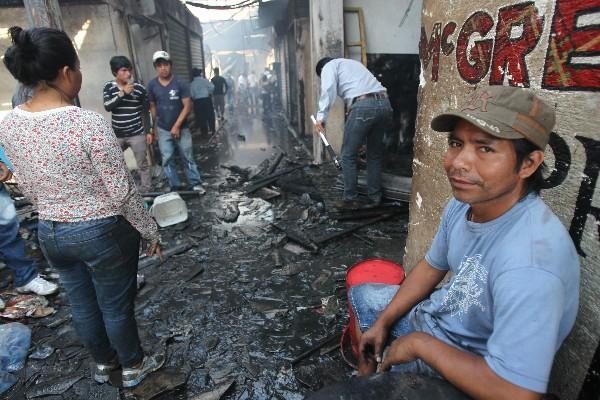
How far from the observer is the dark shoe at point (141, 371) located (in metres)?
2.73

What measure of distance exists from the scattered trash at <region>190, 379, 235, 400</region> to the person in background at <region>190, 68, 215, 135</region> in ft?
37.3

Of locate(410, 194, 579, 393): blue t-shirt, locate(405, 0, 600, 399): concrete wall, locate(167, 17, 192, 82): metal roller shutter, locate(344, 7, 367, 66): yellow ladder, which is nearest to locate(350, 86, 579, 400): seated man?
locate(410, 194, 579, 393): blue t-shirt

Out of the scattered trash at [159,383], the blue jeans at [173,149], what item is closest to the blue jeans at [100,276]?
the scattered trash at [159,383]

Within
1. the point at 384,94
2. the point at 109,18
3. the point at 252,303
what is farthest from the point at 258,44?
the point at 252,303

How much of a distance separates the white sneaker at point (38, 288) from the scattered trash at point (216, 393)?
251 centimetres

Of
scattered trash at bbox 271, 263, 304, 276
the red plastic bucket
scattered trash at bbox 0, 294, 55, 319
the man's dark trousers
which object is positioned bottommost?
scattered trash at bbox 271, 263, 304, 276

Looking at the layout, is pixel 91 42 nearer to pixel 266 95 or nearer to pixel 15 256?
pixel 15 256

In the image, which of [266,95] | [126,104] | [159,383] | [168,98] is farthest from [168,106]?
[266,95]

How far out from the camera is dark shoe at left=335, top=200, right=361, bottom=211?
223 inches

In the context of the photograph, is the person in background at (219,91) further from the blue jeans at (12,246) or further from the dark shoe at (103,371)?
the dark shoe at (103,371)

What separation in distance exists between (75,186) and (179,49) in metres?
14.1

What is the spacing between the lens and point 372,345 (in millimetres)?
1975

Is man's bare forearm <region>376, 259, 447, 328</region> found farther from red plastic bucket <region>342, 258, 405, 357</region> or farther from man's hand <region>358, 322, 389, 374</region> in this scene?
red plastic bucket <region>342, 258, 405, 357</region>

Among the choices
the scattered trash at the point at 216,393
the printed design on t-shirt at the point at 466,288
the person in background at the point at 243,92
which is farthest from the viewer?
the person in background at the point at 243,92
